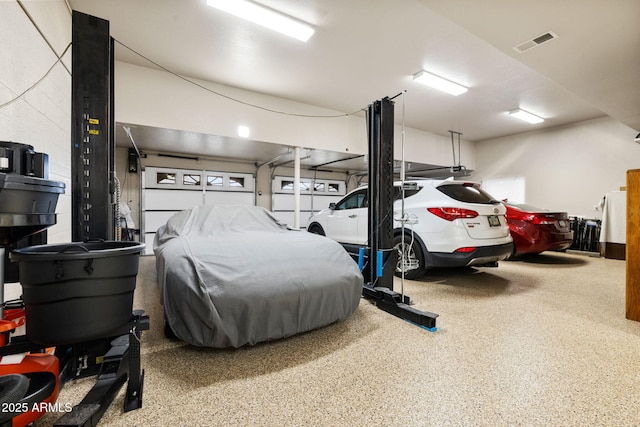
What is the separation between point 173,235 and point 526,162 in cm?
917

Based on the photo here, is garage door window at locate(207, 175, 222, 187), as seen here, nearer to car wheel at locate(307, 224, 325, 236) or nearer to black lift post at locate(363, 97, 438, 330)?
car wheel at locate(307, 224, 325, 236)

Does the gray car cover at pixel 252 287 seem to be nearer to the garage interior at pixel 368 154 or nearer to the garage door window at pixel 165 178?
the garage interior at pixel 368 154

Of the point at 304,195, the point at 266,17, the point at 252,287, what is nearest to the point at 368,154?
the point at 266,17

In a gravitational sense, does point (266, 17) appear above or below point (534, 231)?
above

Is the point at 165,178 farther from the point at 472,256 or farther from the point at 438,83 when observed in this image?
the point at 472,256

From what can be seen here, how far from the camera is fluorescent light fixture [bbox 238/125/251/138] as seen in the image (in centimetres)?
516

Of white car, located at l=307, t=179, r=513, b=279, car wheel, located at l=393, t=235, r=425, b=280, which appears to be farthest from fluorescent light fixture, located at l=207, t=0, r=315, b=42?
car wheel, located at l=393, t=235, r=425, b=280

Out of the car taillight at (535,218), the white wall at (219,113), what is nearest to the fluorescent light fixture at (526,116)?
the white wall at (219,113)

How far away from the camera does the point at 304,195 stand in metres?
8.47

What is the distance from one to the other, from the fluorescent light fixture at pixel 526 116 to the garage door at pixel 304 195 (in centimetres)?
494

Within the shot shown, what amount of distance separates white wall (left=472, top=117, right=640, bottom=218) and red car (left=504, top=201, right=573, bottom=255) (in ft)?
10.2

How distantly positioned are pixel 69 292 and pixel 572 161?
963cm

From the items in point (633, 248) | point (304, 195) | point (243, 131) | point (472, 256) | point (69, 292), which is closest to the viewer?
point (69, 292)

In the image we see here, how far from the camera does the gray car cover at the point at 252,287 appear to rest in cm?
170
